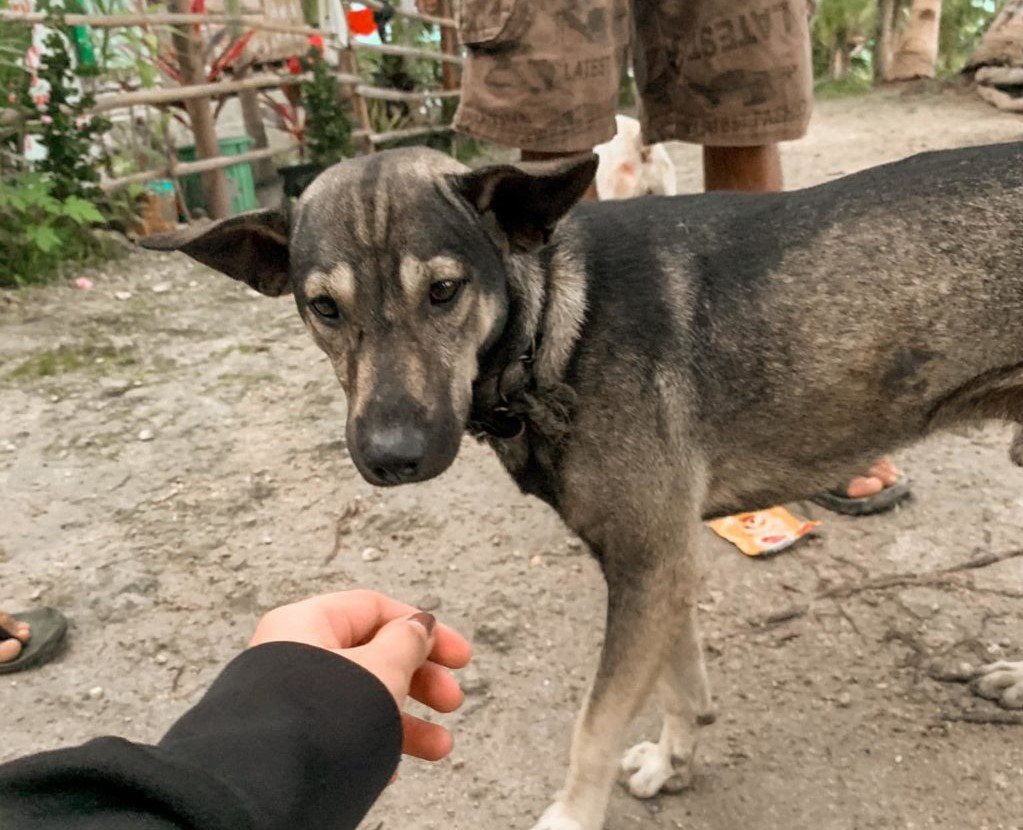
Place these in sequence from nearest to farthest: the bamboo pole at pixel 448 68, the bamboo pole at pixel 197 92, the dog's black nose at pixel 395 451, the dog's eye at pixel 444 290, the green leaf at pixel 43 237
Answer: the dog's black nose at pixel 395 451 → the dog's eye at pixel 444 290 → the green leaf at pixel 43 237 → the bamboo pole at pixel 197 92 → the bamboo pole at pixel 448 68

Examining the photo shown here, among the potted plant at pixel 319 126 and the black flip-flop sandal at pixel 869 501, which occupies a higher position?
the potted plant at pixel 319 126

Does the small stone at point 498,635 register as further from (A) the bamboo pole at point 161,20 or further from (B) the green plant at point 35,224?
(A) the bamboo pole at point 161,20

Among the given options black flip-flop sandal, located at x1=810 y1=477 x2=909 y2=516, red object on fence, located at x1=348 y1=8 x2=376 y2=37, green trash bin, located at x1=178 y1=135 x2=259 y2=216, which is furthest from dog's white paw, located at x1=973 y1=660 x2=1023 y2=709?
red object on fence, located at x1=348 y1=8 x2=376 y2=37

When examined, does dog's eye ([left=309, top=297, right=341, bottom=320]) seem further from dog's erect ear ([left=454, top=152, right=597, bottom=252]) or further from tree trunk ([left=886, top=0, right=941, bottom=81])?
tree trunk ([left=886, top=0, right=941, bottom=81])

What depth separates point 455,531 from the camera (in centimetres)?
324

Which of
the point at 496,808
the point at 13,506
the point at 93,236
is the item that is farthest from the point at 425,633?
the point at 93,236

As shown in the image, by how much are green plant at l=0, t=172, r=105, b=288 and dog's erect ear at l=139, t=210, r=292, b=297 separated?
4105 millimetres

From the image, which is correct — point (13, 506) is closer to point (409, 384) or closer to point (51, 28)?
point (409, 384)

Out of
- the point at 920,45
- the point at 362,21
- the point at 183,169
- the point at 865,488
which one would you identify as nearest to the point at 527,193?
the point at 865,488

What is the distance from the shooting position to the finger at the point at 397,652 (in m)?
1.19

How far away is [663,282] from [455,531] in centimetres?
143

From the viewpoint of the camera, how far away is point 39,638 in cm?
268

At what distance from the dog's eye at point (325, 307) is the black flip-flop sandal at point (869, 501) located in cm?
192

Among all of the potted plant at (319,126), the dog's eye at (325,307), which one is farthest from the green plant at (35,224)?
the dog's eye at (325,307)
